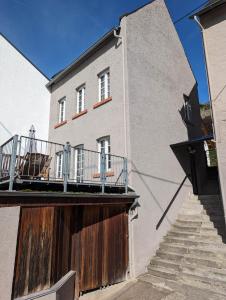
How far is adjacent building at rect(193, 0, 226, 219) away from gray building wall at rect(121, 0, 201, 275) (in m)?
2.26

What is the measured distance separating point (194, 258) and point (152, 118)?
5077 millimetres

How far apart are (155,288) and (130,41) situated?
848cm

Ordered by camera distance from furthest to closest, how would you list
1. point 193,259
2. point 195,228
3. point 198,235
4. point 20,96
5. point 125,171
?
1. point 20,96
2. point 195,228
3. point 198,235
4. point 125,171
5. point 193,259

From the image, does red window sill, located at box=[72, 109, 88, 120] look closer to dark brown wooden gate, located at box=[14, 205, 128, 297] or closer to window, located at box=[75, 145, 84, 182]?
window, located at box=[75, 145, 84, 182]

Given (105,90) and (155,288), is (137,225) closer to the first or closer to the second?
(155,288)

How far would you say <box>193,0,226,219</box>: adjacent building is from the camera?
24.6 feet

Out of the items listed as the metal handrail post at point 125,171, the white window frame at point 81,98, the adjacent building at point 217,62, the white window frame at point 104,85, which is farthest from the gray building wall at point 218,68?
the white window frame at point 81,98

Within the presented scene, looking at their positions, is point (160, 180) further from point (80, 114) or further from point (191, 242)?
point (80, 114)

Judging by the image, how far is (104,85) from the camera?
9.77 metres

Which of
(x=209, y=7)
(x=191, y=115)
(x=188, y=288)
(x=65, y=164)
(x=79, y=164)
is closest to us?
(x=65, y=164)

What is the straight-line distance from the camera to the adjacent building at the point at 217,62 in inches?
295

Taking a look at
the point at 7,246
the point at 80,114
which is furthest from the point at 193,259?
the point at 80,114

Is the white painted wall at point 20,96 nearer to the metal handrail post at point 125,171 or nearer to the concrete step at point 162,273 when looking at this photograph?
the metal handrail post at point 125,171

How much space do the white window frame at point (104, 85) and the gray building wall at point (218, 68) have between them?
379cm
